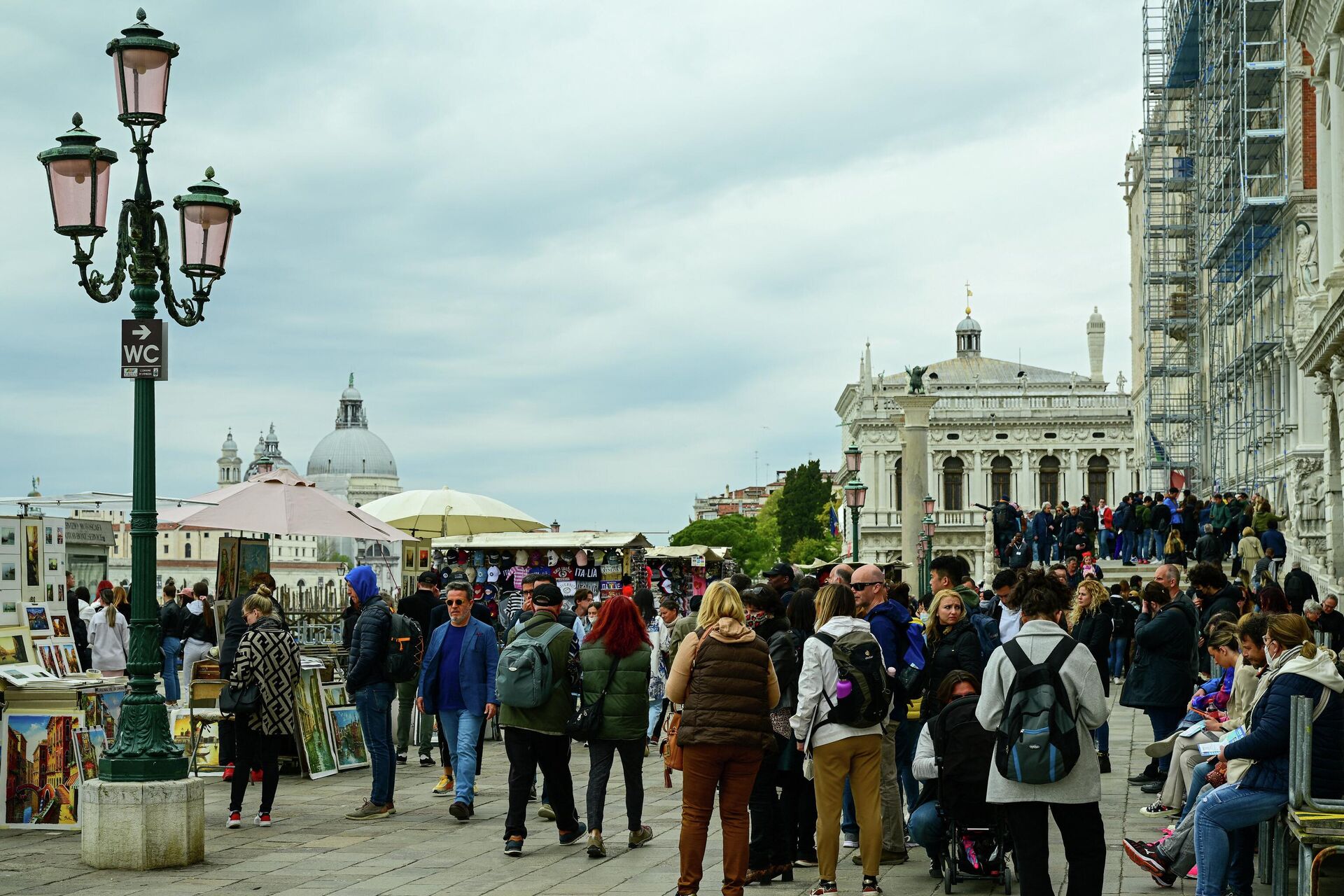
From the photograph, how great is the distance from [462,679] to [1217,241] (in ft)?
88.6

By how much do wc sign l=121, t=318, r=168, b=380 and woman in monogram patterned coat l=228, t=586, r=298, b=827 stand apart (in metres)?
2.06

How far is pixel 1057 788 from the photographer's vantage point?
6.61m

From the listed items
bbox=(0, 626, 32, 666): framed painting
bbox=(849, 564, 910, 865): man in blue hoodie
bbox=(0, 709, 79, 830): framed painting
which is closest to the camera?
bbox=(849, 564, 910, 865): man in blue hoodie

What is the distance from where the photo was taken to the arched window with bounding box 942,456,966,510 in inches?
3344

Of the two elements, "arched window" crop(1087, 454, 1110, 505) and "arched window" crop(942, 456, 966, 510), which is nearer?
"arched window" crop(1087, 454, 1110, 505)

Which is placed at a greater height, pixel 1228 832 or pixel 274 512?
pixel 274 512

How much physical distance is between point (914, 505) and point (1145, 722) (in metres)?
24.6

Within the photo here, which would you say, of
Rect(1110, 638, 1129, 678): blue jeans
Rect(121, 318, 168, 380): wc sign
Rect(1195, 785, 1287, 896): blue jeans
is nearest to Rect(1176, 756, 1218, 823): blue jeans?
Rect(1195, 785, 1287, 896): blue jeans

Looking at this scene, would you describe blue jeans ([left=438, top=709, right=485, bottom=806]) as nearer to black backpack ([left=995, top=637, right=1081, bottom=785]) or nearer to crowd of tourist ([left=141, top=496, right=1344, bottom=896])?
crowd of tourist ([left=141, top=496, right=1344, bottom=896])

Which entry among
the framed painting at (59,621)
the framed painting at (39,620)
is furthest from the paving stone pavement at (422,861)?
the framed painting at (59,621)

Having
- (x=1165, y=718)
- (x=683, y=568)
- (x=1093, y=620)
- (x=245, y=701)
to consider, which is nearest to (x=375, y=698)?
(x=245, y=701)

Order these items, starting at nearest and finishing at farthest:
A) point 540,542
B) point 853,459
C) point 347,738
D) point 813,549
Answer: point 347,738
point 540,542
point 853,459
point 813,549

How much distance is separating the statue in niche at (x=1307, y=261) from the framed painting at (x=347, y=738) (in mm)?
18349

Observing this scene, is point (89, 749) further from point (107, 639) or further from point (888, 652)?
point (107, 639)
